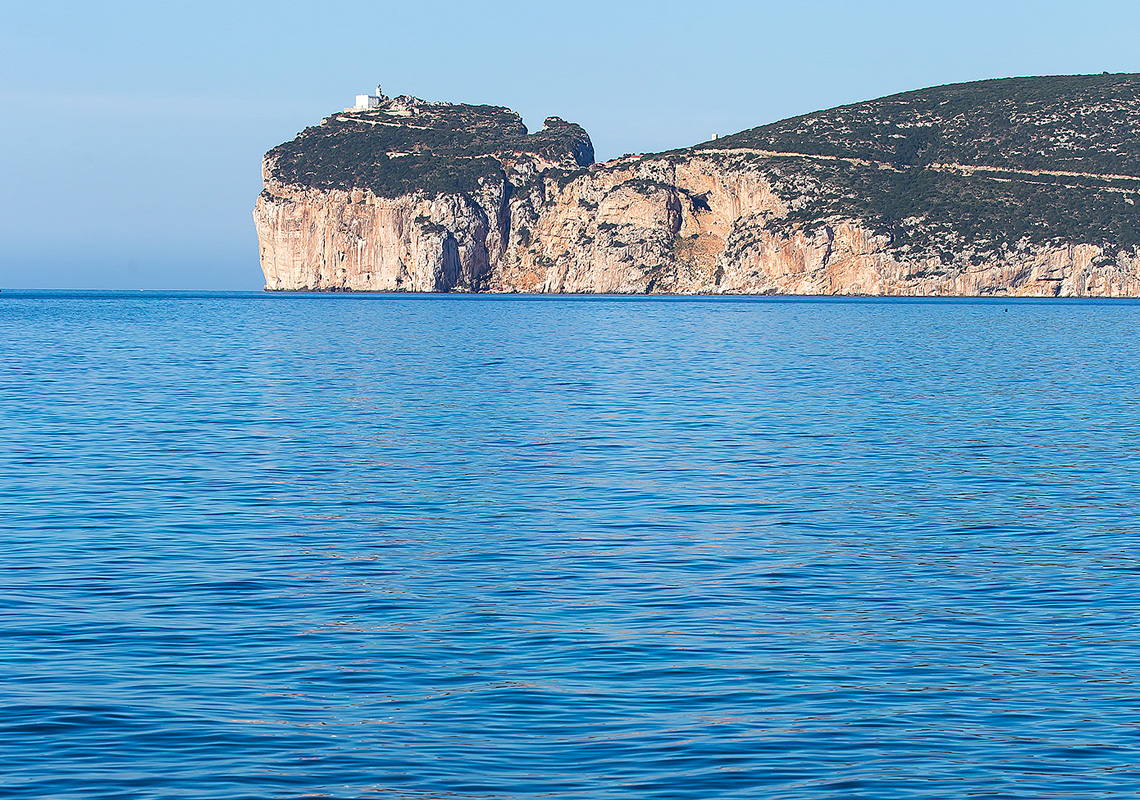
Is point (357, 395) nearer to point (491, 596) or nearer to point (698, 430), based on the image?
point (698, 430)

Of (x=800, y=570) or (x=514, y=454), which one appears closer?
(x=800, y=570)

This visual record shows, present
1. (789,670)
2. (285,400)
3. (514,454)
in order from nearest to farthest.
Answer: (789,670) → (514,454) → (285,400)

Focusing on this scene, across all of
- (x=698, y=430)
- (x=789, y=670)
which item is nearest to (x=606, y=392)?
(x=698, y=430)

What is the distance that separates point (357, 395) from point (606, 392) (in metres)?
8.23

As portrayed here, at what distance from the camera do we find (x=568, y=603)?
1542cm

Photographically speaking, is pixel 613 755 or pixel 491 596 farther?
pixel 491 596

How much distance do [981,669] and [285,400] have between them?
31.1m

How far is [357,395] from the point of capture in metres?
42.9

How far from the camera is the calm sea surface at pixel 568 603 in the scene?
10.4m

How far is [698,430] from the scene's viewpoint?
34.0 metres

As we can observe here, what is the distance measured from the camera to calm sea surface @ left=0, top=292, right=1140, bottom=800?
10414 millimetres

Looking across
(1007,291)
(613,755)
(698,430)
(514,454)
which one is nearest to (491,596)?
(613,755)

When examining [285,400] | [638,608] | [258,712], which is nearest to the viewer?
[258,712]

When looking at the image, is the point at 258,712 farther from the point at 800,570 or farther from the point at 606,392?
the point at 606,392
